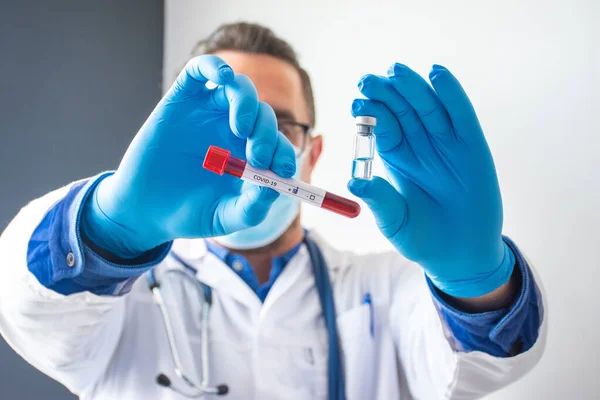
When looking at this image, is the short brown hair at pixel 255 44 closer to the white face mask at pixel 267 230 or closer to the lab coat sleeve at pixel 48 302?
the white face mask at pixel 267 230

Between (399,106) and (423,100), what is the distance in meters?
0.03

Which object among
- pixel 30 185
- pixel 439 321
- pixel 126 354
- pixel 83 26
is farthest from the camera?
pixel 83 26

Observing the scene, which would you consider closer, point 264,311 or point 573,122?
point 573,122

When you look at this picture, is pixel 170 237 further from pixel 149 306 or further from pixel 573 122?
pixel 573 122

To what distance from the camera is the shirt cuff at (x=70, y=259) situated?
72cm

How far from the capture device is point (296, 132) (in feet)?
3.62

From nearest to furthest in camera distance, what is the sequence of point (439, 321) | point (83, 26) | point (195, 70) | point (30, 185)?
point (195, 70), point (439, 321), point (30, 185), point (83, 26)

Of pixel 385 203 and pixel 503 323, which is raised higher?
pixel 385 203

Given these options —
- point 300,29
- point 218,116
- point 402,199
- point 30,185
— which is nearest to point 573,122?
point 402,199

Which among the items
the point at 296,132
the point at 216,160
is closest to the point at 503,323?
the point at 216,160

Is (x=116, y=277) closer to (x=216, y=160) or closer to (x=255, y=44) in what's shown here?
(x=216, y=160)

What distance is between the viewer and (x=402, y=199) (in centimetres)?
70

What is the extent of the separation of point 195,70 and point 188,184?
0.56 ft

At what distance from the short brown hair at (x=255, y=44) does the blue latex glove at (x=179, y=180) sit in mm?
466
